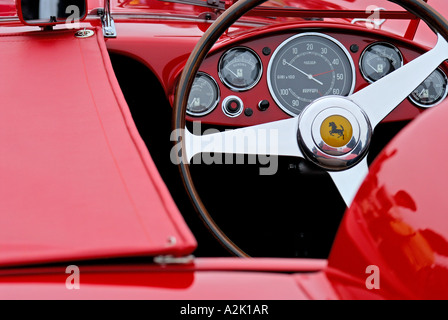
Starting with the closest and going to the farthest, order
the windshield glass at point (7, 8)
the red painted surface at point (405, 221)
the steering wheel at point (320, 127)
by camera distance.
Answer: the red painted surface at point (405, 221)
the steering wheel at point (320, 127)
the windshield glass at point (7, 8)

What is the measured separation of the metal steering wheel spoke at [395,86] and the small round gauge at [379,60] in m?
0.25

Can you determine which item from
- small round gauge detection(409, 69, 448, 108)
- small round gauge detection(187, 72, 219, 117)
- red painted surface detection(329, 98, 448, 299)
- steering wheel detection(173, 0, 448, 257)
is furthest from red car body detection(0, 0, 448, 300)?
small round gauge detection(409, 69, 448, 108)

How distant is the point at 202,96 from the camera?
1906mm

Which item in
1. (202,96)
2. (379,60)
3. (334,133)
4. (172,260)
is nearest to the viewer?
(172,260)

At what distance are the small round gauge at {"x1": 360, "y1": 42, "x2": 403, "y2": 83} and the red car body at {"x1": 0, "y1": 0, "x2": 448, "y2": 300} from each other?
96 centimetres

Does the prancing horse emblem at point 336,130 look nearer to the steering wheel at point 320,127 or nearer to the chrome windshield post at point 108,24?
the steering wheel at point 320,127

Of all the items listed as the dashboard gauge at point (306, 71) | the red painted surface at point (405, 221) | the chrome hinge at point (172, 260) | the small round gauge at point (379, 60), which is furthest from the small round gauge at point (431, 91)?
the chrome hinge at point (172, 260)

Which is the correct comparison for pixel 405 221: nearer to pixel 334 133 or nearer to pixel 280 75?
pixel 334 133

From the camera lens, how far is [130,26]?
6.70 feet

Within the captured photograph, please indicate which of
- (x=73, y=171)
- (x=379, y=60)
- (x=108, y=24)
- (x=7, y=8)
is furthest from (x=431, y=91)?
(x=7, y=8)

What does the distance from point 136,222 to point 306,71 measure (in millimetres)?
1153

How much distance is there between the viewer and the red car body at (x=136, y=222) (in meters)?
0.75

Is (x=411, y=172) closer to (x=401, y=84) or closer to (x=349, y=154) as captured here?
(x=349, y=154)

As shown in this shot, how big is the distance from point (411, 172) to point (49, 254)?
506 millimetres
